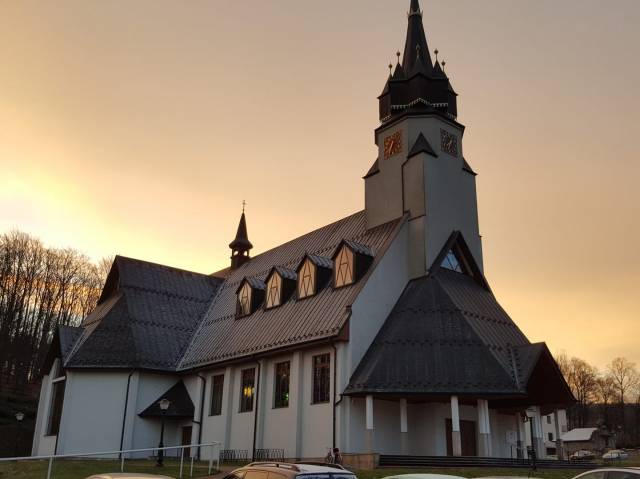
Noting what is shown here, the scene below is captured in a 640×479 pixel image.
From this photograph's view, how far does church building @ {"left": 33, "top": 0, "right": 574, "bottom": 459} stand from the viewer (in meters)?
23.4

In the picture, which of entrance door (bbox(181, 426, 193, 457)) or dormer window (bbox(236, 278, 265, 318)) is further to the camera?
dormer window (bbox(236, 278, 265, 318))

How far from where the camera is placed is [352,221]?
32125 mm

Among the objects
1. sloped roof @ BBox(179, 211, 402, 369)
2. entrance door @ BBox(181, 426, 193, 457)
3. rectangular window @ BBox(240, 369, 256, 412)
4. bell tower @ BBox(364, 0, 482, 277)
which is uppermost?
bell tower @ BBox(364, 0, 482, 277)

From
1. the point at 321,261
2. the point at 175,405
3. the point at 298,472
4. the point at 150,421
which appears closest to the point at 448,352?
the point at 321,261

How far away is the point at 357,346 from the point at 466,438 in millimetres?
5289

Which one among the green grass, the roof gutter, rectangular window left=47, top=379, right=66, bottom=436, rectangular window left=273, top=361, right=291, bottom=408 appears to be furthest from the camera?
rectangular window left=47, top=379, right=66, bottom=436

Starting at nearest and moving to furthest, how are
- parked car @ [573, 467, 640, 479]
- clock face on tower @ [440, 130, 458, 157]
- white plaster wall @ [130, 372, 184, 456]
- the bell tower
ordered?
parked car @ [573, 467, 640, 479] → the bell tower → clock face on tower @ [440, 130, 458, 157] → white plaster wall @ [130, 372, 184, 456]

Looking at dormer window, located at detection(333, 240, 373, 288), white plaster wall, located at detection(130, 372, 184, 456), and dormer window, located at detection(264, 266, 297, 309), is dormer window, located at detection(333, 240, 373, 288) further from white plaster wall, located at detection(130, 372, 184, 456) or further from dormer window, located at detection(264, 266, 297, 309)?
white plaster wall, located at detection(130, 372, 184, 456)

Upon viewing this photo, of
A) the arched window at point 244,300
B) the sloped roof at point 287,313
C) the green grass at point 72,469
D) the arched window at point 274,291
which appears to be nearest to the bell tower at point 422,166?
the sloped roof at point 287,313

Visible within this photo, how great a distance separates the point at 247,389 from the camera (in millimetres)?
28672

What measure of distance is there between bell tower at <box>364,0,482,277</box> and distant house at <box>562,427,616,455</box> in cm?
5564

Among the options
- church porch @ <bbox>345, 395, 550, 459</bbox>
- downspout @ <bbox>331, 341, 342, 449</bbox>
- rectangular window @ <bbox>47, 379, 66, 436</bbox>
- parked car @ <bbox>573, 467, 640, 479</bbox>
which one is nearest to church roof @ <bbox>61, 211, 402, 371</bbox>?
downspout @ <bbox>331, 341, 342, 449</bbox>

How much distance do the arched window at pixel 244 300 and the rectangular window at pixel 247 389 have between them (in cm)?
389

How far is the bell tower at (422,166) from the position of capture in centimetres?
2770
